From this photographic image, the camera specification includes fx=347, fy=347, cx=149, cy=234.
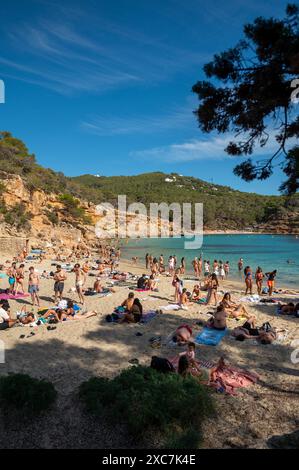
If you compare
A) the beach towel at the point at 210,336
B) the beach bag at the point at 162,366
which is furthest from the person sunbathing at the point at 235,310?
the beach bag at the point at 162,366

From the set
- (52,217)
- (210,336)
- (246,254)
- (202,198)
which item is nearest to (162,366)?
(210,336)

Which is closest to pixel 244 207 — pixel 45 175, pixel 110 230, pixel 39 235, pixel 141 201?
pixel 141 201

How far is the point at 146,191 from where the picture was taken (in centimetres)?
12719

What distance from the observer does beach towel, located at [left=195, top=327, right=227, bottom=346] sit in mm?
8633

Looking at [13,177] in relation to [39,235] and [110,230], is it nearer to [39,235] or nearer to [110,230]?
[39,235]

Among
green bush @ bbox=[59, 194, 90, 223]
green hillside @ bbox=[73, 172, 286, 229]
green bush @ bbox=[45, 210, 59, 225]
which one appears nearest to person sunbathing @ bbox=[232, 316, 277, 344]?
green bush @ bbox=[45, 210, 59, 225]

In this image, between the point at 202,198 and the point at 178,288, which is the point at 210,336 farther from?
the point at 202,198

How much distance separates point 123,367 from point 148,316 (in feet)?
12.4

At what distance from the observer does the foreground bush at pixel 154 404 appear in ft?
14.7

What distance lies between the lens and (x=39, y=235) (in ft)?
122

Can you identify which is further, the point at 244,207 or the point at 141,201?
the point at 244,207

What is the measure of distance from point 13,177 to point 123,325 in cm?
3283

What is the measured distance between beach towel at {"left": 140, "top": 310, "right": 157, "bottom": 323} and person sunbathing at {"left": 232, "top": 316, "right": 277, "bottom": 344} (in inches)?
105
